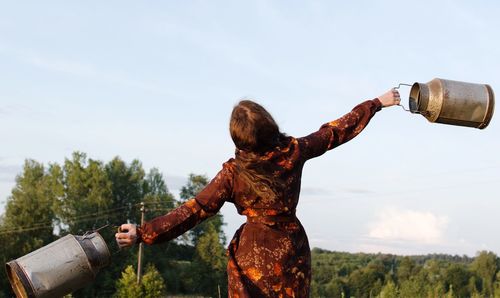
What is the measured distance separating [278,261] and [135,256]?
46890 mm

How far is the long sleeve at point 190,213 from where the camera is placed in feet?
12.6

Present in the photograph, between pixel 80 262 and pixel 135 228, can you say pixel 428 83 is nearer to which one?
pixel 135 228

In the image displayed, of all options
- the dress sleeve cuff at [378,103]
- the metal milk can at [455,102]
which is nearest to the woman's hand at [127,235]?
the dress sleeve cuff at [378,103]

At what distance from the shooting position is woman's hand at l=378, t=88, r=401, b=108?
4.49 m

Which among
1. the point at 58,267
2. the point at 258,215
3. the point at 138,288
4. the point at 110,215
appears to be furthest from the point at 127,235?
the point at 110,215

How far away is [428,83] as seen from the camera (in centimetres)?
497

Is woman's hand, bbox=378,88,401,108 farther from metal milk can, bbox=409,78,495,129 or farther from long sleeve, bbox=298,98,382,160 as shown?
metal milk can, bbox=409,78,495,129

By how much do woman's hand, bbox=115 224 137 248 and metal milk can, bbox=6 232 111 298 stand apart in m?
0.34

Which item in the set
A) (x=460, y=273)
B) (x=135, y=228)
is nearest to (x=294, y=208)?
(x=135, y=228)

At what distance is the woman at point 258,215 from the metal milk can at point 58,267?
13.8 inches

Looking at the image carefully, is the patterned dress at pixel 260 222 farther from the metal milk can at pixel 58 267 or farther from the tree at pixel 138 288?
the tree at pixel 138 288

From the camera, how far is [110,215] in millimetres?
51719

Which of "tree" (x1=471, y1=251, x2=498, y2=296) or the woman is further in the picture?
"tree" (x1=471, y1=251, x2=498, y2=296)

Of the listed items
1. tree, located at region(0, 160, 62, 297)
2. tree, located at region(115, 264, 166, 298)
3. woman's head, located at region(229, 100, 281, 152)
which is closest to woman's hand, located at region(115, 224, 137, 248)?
woman's head, located at region(229, 100, 281, 152)
